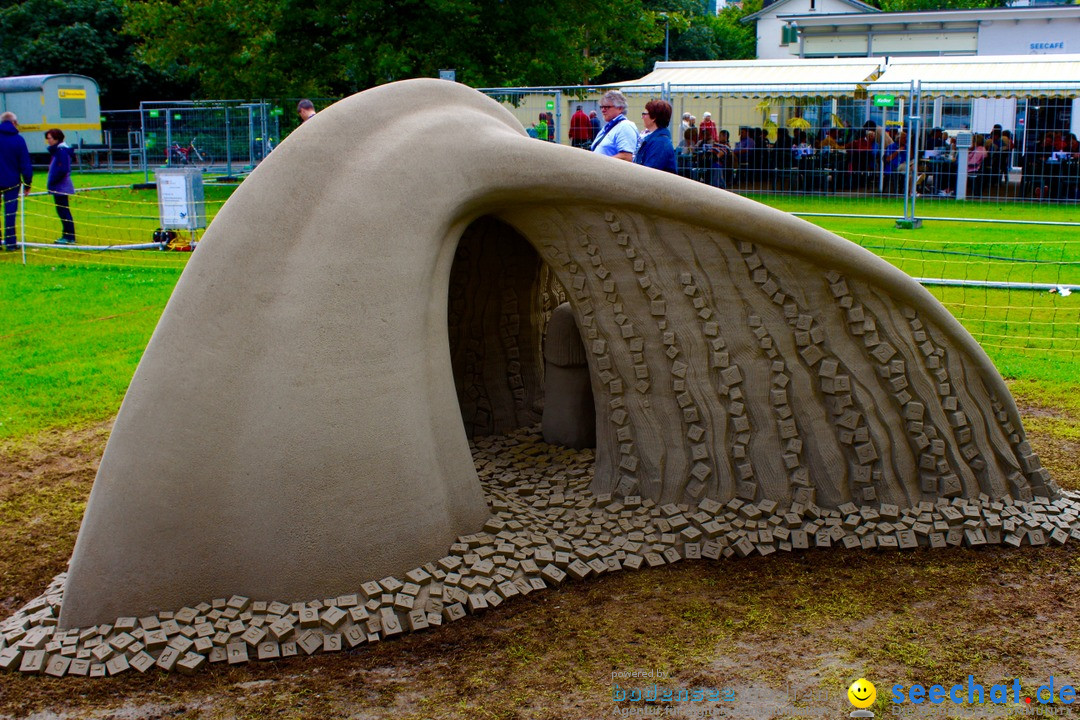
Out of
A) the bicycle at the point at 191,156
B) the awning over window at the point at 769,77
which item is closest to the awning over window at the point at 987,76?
the awning over window at the point at 769,77

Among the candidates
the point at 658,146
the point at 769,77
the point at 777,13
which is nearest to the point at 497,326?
the point at 658,146

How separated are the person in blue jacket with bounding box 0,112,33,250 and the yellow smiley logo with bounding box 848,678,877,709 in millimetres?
14579

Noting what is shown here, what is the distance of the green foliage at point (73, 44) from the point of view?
3847 centimetres

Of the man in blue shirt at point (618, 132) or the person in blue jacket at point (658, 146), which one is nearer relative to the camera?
the person in blue jacket at point (658, 146)

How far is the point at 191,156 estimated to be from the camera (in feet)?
82.8

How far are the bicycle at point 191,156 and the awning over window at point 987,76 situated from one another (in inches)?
601

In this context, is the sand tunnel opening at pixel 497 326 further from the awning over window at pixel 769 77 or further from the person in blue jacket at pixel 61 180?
the awning over window at pixel 769 77

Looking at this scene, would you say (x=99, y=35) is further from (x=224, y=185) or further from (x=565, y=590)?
(x=565, y=590)

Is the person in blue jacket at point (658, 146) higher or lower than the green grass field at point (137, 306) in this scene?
higher

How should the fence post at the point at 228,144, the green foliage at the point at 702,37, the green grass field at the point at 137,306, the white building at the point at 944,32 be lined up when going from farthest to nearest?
1. the green foliage at the point at 702,37
2. the white building at the point at 944,32
3. the fence post at the point at 228,144
4. the green grass field at the point at 137,306

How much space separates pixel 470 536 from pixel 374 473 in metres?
0.74

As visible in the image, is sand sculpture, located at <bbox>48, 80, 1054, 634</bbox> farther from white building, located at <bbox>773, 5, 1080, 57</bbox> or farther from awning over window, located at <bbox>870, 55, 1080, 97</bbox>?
white building, located at <bbox>773, 5, 1080, 57</bbox>

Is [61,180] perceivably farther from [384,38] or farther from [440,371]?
[440,371]

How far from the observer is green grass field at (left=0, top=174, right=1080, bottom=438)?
8.70m
